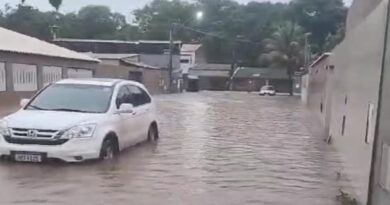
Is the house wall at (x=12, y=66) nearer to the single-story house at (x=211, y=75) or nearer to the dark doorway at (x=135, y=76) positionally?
the dark doorway at (x=135, y=76)

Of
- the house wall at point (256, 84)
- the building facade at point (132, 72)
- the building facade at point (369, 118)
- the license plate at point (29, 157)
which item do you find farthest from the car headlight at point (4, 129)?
the house wall at point (256, 84)

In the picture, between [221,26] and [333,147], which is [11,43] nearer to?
[333,147]

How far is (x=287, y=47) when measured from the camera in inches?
3007

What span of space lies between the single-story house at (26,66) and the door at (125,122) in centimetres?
1279

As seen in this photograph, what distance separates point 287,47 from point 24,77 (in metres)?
50.8

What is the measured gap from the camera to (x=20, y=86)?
29.7 meters

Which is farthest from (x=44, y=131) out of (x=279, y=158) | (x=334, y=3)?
(x=334, y=3)

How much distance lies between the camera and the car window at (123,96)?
1127 centimetres

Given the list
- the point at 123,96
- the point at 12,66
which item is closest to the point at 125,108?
the point at 123,96

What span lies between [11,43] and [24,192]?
23718 mm

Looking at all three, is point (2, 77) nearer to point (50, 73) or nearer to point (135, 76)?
point (50, 73)

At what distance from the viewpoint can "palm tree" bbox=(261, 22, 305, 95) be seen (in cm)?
7588

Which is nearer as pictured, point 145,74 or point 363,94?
point 363,94

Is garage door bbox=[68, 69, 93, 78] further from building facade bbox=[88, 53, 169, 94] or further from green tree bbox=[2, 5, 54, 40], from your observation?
green tree bbox=[2, 5, 54, 40]
